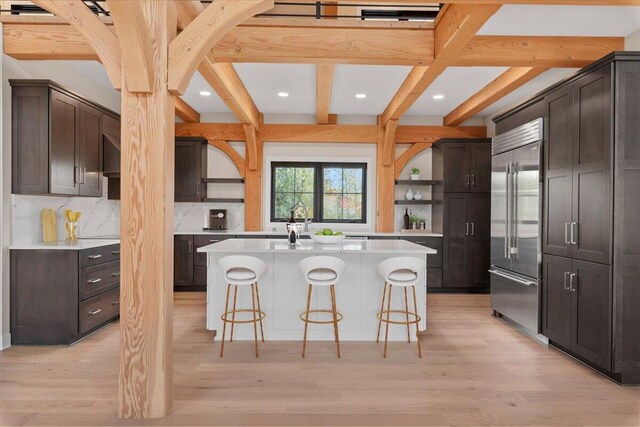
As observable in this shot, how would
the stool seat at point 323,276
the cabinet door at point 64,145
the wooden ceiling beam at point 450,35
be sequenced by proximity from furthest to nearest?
the cabinet door at point 64,145 < the stool seat at point 323,276 < the wooden ceiling beam at point 450,35

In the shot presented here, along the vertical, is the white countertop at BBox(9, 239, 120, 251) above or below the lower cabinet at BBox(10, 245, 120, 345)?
above

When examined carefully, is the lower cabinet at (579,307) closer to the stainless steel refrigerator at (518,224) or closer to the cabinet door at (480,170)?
the stainless steel refrigerator at (518,224)

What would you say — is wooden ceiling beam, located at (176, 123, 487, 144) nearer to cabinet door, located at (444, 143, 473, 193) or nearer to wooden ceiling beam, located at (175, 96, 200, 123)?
wooden ceiling beam, located at (175, 96, 200, 123)

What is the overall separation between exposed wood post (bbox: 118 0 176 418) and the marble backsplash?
2.22 metres

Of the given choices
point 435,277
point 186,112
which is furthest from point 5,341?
point 435,277

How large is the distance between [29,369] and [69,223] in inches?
72.6

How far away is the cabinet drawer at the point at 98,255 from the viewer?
3.91m

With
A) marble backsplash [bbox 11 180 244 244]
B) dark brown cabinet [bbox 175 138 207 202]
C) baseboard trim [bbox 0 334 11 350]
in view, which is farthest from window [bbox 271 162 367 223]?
baseboard trim [bbox 0 334 11 350]

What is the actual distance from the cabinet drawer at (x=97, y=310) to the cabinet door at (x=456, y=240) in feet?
15.4

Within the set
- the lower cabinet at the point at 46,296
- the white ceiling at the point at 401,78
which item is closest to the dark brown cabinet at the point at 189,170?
the white ceiling at the point at 401,78

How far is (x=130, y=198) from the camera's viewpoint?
246cm

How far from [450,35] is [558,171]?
1625 millimetres

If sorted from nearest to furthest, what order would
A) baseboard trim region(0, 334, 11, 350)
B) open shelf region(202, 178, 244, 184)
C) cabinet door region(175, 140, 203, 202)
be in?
1. baseboard trim region(0, 334, 11, 350)
2. cabinet door region(175, 140, 203, 202)
3. open shelf region(202, 178, 244, 184)

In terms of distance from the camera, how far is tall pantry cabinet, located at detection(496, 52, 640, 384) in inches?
118
